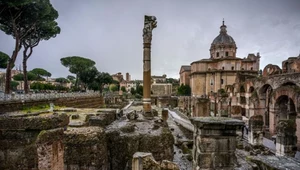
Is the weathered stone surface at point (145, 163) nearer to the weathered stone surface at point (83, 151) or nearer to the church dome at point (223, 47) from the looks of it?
the weathered stone surface at point (83, 151)

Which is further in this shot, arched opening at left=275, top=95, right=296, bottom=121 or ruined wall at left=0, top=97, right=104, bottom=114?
arched opening at left=275, top=95, right=296, bottom=121

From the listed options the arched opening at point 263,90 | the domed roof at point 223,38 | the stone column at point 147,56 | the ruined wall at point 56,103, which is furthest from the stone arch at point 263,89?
the domed roof at point 223,38

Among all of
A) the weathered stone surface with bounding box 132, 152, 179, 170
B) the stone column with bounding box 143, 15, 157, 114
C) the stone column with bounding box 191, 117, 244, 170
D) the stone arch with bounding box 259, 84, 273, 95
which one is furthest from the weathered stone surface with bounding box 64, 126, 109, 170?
the stone arch with bounding box 259, 84, 273, 95

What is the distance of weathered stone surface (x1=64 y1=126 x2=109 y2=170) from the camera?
5645 mm

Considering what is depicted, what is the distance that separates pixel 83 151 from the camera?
18.8 ft

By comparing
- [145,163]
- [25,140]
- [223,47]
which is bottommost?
[145,163]

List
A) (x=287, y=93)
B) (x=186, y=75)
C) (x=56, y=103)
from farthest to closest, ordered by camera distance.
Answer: (x=186, y=75)
(x=56, y=103)
(x=287, y=93)

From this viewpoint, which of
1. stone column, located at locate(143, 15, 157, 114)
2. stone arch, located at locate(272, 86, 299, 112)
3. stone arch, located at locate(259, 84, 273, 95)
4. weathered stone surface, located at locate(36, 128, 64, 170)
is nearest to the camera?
weathered stone surface, located at locate(36, 128, 64, 170)

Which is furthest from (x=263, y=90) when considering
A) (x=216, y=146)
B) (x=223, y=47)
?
(x=223, y=47)

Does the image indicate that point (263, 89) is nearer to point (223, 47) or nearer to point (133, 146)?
point (133, 146)

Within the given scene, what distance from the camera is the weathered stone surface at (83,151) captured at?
5645mm

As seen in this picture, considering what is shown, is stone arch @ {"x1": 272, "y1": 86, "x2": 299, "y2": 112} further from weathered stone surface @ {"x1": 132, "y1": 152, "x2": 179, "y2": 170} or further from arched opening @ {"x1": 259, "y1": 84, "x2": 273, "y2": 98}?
weathered stone surface @ {"x1": 132, "y1": 152, "x2": 179, "y2": 170}

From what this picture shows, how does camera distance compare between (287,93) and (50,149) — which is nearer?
(50,149)

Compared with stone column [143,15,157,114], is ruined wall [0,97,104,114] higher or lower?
lower
